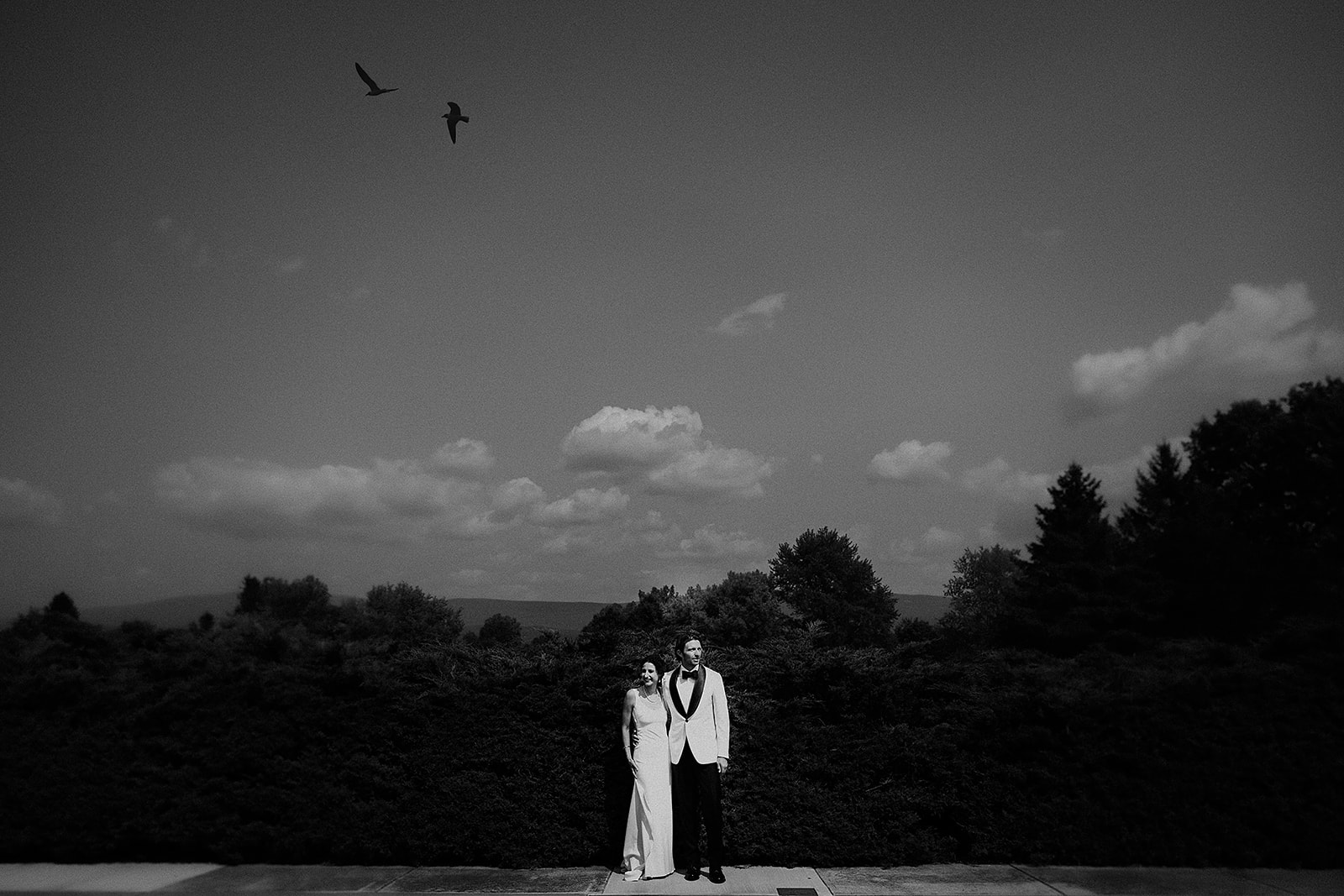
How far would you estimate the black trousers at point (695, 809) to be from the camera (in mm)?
6617

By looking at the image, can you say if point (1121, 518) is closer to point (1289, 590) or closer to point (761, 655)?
point (1289, 590)

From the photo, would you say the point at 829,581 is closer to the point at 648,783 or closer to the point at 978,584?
the point at 978,584

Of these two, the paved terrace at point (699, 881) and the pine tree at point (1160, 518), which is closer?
the paved terrace at point (699, 881)

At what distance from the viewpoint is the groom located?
21.8 feet

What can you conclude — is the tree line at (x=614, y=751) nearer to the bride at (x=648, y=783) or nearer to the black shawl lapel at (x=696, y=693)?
the bride at (x=648, y=783)

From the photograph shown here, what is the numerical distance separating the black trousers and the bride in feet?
A: 0.32

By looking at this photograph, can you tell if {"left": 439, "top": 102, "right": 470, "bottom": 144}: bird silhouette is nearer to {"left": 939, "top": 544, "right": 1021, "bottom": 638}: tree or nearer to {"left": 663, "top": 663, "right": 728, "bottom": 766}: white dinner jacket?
{"left": 663, "top": 663, "right": 728, "bottom": 766}: white dinner jacket

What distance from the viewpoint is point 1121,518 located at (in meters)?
57.3

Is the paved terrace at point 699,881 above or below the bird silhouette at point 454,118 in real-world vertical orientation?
below

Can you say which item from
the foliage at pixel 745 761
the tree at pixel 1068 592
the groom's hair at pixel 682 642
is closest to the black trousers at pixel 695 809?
the foliage at pixel 745 761

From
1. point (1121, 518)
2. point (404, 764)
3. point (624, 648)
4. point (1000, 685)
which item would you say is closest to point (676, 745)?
point (624, 648)

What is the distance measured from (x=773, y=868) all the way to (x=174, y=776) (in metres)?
5.46

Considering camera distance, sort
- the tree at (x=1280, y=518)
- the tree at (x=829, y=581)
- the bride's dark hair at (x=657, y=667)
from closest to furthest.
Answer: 1. the bride's dark hair at (x=657, y=667)
2. the tree at (x=1280, y=518)
3. the tree at (x=829, y=581)

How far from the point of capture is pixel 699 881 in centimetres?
663
